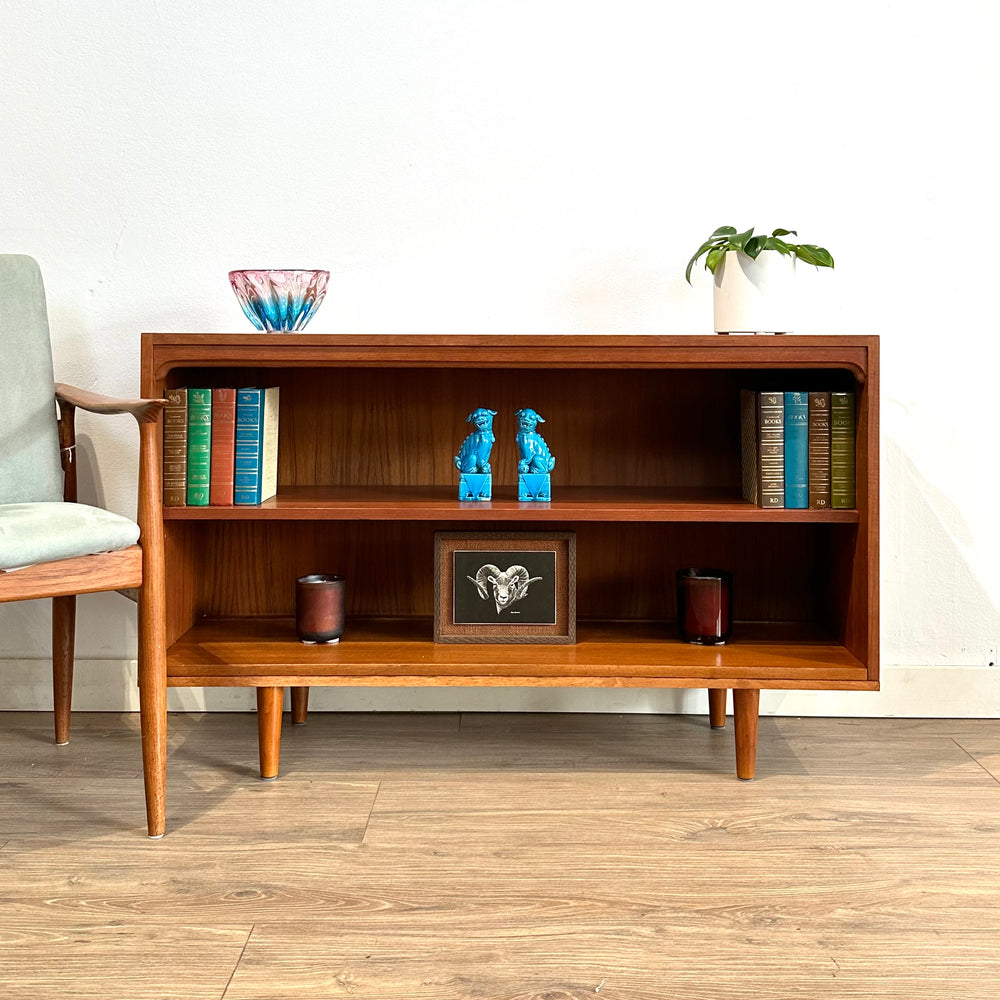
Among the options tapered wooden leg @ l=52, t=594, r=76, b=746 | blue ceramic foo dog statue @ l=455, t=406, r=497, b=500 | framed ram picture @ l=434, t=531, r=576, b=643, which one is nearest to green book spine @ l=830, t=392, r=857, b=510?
framed ram picture @ l=434, t=531, r=576, b=643

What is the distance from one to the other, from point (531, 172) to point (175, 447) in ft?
2.98

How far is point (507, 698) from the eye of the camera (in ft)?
7.66

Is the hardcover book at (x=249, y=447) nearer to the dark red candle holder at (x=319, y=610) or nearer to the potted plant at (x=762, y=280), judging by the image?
the dark red candle holder at (x=319, y=610)

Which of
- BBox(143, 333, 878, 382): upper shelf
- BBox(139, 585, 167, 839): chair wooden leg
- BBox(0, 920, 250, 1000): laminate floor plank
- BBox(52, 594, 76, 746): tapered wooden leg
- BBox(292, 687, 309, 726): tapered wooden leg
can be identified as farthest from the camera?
BBox(292, 687, 309, 726): tapered wooden leg

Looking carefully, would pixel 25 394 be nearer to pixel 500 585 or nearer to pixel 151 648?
pixel 151 648

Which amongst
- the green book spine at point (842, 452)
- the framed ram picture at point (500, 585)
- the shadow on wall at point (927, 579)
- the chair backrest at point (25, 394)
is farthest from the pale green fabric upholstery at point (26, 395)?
the shadow on wall at point (927, 579)

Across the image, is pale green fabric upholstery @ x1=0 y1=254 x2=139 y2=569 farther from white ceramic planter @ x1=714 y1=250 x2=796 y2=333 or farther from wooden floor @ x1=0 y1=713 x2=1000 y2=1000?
white ceramic planter @ x1=714 y1=250 x2=796 y2=333

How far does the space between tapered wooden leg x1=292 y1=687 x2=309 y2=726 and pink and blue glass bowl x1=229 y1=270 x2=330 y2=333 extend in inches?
29.3

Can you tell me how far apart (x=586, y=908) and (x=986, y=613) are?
128 cm

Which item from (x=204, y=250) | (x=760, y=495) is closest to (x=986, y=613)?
(x=760, y=495)

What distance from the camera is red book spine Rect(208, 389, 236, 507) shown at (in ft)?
6.40

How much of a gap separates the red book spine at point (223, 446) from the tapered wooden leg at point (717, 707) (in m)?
1.03

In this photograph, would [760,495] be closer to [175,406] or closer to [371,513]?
[371,513]

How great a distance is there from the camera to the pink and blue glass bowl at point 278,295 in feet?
6.45
